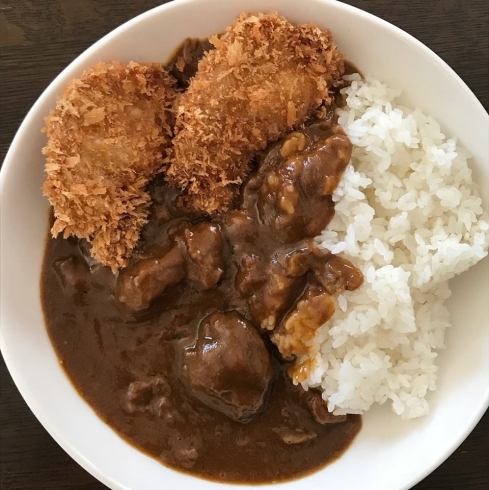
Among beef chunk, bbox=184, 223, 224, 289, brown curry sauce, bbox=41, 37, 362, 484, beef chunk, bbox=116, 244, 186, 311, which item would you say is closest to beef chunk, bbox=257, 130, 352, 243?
brown curry sauce, bbox=41, 37, 362, 484

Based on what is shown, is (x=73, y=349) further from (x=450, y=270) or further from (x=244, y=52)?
(x=450, y=270)

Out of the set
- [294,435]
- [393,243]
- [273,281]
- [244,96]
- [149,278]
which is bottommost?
[294,435]

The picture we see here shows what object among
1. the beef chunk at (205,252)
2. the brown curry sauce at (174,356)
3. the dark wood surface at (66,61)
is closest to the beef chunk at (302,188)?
the brown curry sauce at (174,356)

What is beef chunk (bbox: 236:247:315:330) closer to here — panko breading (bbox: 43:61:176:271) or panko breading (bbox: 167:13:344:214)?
panko breading (bbox: 167:13:344:214)

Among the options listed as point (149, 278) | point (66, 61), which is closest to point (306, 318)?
point (149, 278)

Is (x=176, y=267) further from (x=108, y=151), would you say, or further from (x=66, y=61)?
(x=66, y=61)

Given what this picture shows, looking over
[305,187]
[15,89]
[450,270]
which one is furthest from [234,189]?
[15,89]
